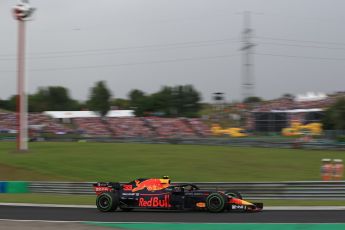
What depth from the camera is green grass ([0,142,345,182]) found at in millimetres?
24438

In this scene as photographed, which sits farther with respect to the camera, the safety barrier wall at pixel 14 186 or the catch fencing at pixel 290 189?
the safety barrier wall at pixel 14 186

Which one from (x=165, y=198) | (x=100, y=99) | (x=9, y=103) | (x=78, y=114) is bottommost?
(x=165, y=198)

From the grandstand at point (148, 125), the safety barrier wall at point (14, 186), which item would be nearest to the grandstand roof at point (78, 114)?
the grandstand at point (148, 125)

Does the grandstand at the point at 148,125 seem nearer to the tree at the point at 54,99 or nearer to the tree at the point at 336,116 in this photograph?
the tree at the point at 336,116

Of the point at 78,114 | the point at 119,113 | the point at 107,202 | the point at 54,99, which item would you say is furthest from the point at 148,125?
the point at 54,99

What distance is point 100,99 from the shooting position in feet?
337

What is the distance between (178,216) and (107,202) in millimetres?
2228

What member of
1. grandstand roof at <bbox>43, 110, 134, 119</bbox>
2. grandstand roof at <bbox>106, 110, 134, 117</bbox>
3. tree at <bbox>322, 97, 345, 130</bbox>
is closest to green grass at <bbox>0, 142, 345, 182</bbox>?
tree at <bbox>322, 97, 345, 130</bbox>

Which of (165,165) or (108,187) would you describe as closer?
(108,187)

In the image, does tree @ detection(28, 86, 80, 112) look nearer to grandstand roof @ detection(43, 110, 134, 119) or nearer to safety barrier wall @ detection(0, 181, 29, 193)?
grandstand roof @ detection(43, 110, 134, 119)

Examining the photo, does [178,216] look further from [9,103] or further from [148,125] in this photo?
[9,103]

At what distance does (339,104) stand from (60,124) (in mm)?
39967

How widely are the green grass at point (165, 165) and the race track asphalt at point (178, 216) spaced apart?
1102 cm

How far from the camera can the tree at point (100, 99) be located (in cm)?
10162
